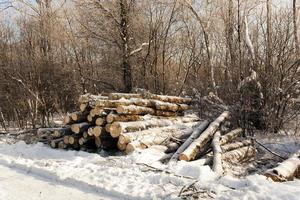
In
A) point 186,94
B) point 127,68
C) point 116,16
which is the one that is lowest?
point 186,94

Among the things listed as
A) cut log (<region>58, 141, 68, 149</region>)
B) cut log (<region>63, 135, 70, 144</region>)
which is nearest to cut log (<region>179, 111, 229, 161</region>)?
cut log (<region>63, 135, 70, 144</region>)

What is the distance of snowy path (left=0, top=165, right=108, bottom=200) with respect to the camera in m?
5.72

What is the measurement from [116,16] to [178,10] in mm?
3843

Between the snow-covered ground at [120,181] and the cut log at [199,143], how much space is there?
0.62 metres

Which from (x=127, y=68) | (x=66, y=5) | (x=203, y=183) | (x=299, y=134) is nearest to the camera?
(x=203, y=183)

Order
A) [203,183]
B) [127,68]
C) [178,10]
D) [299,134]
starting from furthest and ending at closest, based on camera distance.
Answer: [178,10], [127,68], [299,134], [203,183]

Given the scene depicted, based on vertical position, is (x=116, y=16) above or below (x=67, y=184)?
above

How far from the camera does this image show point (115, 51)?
18984 millimetres

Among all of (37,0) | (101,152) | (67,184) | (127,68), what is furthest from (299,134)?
(37,0)

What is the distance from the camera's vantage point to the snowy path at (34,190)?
5.72 meters

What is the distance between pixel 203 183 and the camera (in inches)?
221

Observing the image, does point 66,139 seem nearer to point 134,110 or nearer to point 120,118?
point 120,118

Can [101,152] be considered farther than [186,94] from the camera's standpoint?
No

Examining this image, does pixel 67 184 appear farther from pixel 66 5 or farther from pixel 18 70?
pixel 66 5
